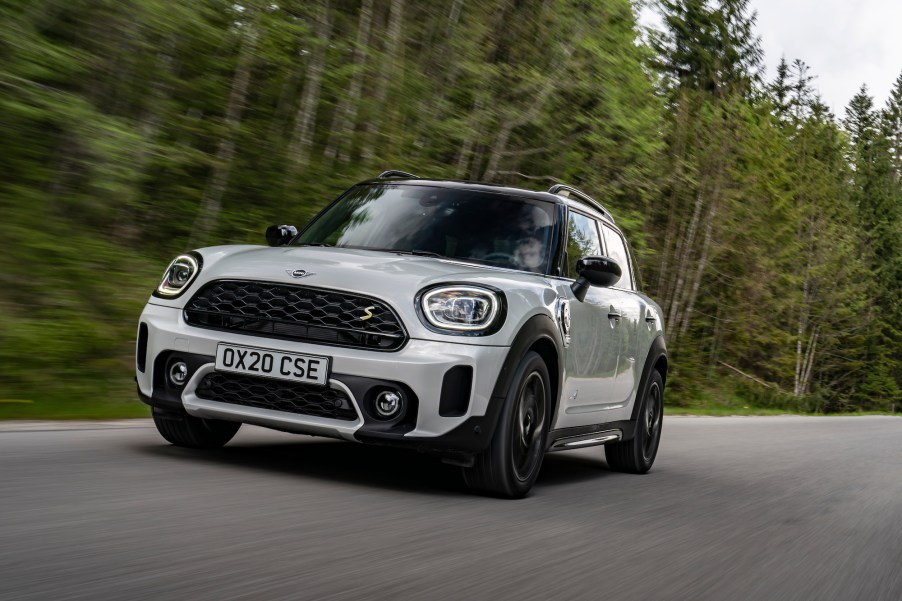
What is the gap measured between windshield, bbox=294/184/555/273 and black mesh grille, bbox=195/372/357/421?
1328 mm

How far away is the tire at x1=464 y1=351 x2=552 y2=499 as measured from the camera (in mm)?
5621

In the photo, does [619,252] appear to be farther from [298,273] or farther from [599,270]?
[298,273]

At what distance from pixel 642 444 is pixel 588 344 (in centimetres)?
184

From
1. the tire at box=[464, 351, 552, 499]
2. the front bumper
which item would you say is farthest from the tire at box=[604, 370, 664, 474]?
the front bumper

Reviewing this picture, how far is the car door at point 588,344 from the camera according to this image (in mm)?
6551

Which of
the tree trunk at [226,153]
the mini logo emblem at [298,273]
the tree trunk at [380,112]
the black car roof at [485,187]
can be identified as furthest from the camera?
the tree trunk at [380,112]

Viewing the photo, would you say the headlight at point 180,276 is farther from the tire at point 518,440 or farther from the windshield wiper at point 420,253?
the tire at point 518,440

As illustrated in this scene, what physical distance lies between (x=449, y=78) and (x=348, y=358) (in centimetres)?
1116

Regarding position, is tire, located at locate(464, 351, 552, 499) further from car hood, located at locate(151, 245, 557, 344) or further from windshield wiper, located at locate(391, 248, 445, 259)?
windshield wiper, located at locate(391, 248, 445, 259)

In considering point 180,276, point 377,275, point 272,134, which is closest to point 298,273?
point 377,275

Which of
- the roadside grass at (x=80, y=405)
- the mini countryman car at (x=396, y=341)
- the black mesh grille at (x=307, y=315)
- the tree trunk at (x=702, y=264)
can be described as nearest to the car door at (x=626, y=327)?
the mini countryman car at (x=396, y=341)

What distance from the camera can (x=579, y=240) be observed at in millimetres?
7258

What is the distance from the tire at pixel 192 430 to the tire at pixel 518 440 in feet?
4.57

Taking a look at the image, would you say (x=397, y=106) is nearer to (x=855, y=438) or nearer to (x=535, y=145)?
(x=535, y=145)
